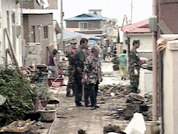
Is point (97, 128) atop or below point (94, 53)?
below

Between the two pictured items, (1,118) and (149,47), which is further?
(149,47)

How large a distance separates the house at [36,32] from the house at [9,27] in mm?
1823

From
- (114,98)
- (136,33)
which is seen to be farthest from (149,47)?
(114,98)

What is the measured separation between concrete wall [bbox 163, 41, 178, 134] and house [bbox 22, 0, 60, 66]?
47.7 ft

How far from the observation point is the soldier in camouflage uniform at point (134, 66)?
567 inches

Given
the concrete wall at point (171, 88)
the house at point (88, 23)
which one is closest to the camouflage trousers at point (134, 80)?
the concrete wall at point (171, 88)

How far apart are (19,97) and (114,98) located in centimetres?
529

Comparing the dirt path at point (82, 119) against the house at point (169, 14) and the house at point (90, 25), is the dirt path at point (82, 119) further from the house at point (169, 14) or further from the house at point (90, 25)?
the house at point (90, 25)

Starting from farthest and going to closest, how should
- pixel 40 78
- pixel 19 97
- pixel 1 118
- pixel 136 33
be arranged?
pixel 136 33 → pixel 40 78 → pixel 19 97 → pixel 1 118

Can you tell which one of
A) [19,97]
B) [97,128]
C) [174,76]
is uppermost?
[174,76]

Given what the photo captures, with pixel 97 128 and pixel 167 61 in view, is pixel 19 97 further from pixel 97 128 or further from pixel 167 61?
pixel 167 61

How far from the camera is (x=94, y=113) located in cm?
1174

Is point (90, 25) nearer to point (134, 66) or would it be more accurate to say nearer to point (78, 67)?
point (134, 66)

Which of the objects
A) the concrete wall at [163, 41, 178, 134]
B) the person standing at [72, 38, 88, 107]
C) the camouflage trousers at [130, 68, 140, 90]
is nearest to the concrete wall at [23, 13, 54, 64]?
the camouflage trousers at [130, 68, 140, 90]
